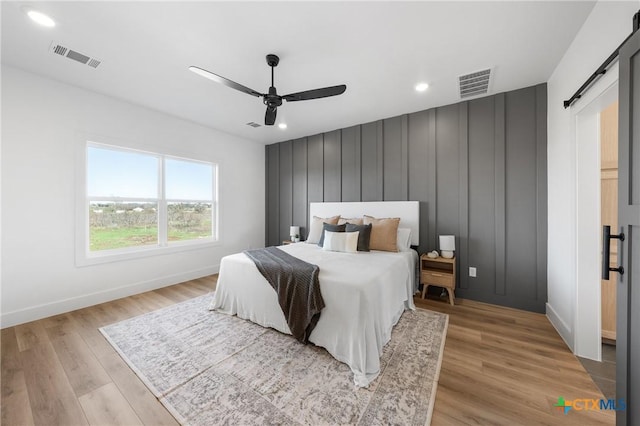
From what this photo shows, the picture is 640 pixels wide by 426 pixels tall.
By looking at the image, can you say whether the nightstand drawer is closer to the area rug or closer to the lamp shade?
the lamp shade

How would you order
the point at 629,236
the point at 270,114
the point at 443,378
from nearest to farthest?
the point at 629,236 < the point at 443,378 < the point at 270,114

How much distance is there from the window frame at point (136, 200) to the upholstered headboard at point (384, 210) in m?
2.13

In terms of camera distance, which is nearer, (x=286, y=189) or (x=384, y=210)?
(x=384, y=210)

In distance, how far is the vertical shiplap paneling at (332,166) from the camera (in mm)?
4387

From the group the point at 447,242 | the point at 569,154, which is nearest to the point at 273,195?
the point at 447,242

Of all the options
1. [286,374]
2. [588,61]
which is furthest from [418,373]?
[588,61]

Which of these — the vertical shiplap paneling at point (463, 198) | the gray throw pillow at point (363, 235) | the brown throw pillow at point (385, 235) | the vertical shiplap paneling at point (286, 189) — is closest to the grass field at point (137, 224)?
the vertical shiplap paneling at point (286, 189)

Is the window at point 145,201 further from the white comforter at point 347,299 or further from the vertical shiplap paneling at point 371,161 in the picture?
the vertical shiplap paneling at point 371,161

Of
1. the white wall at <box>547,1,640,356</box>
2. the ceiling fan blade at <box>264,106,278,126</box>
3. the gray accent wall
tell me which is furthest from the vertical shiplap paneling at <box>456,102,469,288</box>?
the ceiling fan blade at <box>264,106,278,126</box>

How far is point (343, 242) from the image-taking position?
311 centimetres

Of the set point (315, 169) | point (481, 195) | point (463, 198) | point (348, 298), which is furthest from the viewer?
point (315, 169)

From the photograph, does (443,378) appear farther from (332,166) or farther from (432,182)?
(332,166)

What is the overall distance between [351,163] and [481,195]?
2.05 meters

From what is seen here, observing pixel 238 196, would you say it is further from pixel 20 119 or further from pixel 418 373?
pixel 418 373
